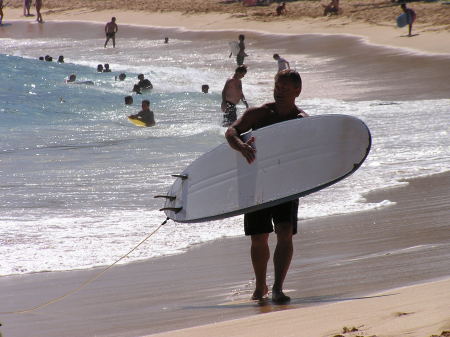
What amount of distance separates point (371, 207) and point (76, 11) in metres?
48.2

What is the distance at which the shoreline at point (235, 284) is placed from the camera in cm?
501

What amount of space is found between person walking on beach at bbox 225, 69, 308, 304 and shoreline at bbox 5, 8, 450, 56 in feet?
74.2

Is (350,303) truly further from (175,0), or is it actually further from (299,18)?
(175,0)

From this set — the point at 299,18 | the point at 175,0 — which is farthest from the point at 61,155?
the point at 175,0

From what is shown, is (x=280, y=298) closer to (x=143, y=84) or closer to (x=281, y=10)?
(x=143, y=84)

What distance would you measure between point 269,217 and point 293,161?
15.7 inches

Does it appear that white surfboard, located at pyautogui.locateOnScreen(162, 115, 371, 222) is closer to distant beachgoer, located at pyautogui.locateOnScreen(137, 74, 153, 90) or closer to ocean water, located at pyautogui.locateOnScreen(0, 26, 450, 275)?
ocean water, located at pyautogui.locateOnScreen(0, 26, 450, 275)

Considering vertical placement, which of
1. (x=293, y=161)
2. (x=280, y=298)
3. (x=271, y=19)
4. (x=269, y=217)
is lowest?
(x=271, y=19)

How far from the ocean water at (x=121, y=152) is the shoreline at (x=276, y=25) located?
134 inches

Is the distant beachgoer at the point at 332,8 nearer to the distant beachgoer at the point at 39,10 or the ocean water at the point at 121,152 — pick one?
the ocean water at the point at 121,152

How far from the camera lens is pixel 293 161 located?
561cm

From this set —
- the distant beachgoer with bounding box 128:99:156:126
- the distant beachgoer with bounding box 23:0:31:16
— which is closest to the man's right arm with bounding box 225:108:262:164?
the distant beachgoer with bounding box 128:99:156:126

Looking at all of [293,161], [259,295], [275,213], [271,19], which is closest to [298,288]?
[259,295]

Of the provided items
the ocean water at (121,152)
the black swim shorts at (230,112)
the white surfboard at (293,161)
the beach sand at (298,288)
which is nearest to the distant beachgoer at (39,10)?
the ocean water at (121,152)
